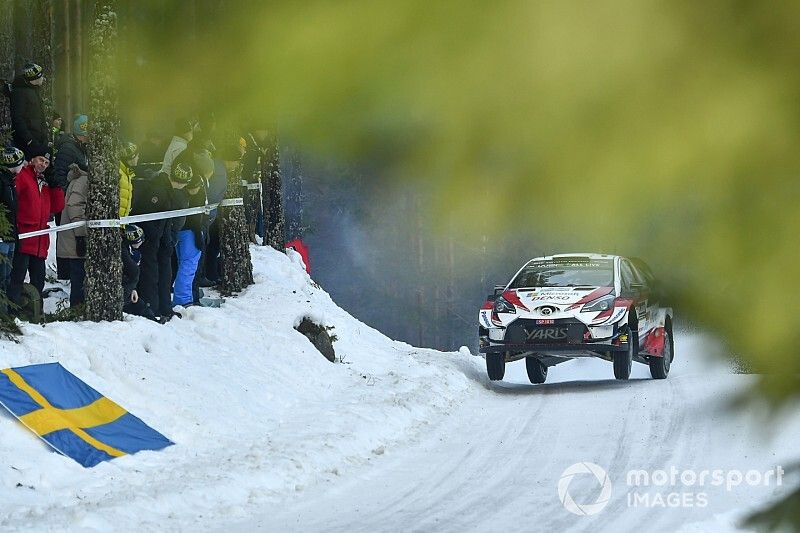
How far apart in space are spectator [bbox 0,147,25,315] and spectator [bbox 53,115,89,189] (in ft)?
4.74

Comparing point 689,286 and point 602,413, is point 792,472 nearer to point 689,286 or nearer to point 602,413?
point 689,286

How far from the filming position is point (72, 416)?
9672 millimetres

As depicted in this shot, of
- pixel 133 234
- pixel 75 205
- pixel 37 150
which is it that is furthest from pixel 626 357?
pixel 37 150

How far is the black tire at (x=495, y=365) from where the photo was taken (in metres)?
16.1

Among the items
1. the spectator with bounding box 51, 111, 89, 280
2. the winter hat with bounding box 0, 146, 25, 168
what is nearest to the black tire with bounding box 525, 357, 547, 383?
the spectator with bounding box 51, 111, 89, 280

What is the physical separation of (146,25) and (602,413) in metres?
11.7

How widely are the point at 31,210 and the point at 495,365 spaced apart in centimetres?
687

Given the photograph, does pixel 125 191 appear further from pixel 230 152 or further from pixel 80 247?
pixel 230 152

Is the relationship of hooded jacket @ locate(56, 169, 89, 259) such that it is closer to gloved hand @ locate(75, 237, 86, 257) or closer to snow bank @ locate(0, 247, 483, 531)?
gloved hand @ locate(75, 237, 86, 257)

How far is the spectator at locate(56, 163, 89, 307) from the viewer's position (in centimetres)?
1249

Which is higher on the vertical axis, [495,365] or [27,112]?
[27,112]

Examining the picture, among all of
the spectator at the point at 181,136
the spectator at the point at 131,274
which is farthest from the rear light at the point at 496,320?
the spectator at the point at 181,136

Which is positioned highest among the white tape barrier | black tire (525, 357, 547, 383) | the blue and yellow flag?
the white tape barrier

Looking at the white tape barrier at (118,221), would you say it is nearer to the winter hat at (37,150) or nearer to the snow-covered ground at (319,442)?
the winter hat at (37,150)
